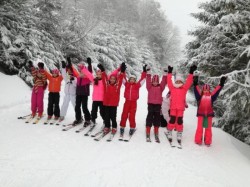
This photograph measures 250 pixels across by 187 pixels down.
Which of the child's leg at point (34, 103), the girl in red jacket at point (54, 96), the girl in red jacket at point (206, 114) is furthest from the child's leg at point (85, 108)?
the girl in red jacket at point (206, 114)

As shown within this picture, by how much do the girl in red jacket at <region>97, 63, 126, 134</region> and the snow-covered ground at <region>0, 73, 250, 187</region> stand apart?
717 millimetres

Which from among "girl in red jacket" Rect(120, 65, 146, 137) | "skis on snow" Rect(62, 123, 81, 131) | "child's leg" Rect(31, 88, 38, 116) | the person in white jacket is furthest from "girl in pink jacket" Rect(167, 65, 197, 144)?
"child's leg" Rect(31, 88, 38, 116)

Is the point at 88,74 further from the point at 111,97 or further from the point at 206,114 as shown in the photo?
the point at 206,114

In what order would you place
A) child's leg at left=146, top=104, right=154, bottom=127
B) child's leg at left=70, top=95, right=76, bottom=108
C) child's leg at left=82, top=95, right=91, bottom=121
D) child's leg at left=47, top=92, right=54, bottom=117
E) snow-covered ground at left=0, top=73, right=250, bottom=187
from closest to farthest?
snow-covered ground at left=0, top=73, right=250, bottom=187
child's leg at left=146, top=104, right=154, bottom=127
child's leg at left=82, top=95, right=91, bottom=121
child's leg at left=47, top=92, right=54, bottom=117
child's leg at left=70, top=95, right=76, bottom=108

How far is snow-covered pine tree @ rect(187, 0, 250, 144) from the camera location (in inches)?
290

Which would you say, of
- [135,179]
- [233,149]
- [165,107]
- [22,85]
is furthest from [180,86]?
[22,85]

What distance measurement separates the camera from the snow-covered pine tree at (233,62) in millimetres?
7375

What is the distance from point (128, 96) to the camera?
7938 millimetres

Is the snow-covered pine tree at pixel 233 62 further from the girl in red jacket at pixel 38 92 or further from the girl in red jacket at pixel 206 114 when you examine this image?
the girl in red jacket at pixel 38 92

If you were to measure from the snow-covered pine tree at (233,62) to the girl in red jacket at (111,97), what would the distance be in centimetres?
280

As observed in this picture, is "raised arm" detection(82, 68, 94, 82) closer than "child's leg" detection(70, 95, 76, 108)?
Yes

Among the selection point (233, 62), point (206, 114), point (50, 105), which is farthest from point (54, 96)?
point (233, 62)

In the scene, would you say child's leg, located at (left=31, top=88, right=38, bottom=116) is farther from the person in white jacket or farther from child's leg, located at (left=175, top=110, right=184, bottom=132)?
child's leg, located at (left=175, top=110, right=184, bottom=132)

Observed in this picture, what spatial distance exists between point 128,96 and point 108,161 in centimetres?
268
